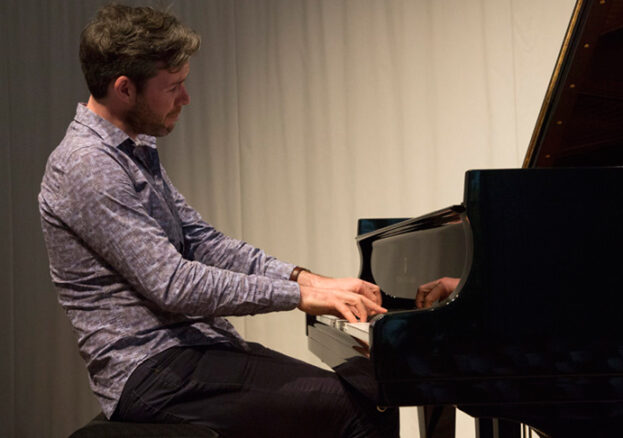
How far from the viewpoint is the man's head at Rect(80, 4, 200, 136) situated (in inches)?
59.5

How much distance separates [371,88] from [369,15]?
1.28ft

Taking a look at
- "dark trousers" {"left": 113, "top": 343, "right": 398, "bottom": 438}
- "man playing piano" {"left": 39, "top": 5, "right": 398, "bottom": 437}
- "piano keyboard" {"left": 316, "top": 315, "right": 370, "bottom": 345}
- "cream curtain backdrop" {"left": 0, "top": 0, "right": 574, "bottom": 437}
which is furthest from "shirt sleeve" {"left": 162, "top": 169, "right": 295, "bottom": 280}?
"cream curtain backdrop" {"left": 0, "top": 0, "right": 574, "bottom": 437}

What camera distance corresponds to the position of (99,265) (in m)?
1.45

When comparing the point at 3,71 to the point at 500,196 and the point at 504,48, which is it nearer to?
the point at 504,48

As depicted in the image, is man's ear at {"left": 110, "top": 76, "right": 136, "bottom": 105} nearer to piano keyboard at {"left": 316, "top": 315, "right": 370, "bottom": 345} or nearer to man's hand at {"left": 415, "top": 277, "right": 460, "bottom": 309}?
piano keyboard at {"left": 316, "top": 315, "right": 370, "bottom": 345}

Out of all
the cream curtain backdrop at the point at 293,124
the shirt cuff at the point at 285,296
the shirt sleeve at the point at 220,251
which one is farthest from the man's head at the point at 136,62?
the cream curtain backdrop at the point at 293,124

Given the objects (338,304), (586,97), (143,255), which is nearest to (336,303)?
(338,304)

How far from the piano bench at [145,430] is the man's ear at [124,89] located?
720 millimetres

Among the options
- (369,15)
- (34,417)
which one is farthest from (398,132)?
(34,417)

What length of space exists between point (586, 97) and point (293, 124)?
2081 mm

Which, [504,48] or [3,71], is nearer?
[504,48]

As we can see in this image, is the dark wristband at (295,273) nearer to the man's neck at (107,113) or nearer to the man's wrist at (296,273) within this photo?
the man's wrist at (296,273)

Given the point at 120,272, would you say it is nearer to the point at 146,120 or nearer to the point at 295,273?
the point at 146,120

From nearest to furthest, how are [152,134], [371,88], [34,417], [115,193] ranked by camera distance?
1. [115,193]
2. [152,134]
3. [371,88]
4. [34,417]
